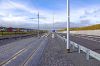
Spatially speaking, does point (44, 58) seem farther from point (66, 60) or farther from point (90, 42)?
point (90, 42)

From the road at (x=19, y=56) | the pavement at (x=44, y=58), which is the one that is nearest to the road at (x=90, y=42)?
the pavement at (x=44, y=58)

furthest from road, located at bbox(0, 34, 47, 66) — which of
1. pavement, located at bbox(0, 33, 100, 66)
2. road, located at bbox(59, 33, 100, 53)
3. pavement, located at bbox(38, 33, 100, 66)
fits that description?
road, located at bbox(59, 33, 100, 53)

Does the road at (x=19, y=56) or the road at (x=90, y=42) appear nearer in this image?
the road at (x=19, y=56)

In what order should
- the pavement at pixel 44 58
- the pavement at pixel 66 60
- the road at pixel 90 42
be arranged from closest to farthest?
the pavement at pixel 66 60 → the pavement at pixel 44 58 → the road at pixel 90 42

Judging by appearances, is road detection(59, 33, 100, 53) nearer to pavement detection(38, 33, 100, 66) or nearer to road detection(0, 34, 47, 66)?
pavement detection(38, 33, 100, 66)

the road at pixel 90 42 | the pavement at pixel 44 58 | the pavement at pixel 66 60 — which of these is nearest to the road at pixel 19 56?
the pavement at pixel 44 58

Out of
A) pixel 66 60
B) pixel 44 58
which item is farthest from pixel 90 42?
pixel 66 60

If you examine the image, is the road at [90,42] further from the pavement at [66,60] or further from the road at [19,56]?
the road at [19,56]

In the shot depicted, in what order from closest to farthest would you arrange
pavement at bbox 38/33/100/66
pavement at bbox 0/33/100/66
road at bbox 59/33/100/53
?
pavement at bbox 38/33/100/66, pavement at bbox 0/33/100/66, road at bbox 59/33/100/53

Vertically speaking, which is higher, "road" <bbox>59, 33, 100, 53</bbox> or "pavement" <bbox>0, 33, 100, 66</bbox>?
Answer: "pavement" <bbox>0, 33, 100, 66</bbox>

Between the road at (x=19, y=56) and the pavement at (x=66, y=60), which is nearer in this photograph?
the pavement at (x=66, y=60)

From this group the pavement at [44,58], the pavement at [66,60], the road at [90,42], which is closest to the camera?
the pavement at [66,60]

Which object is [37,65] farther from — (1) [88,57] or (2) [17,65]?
(1) [88,57]

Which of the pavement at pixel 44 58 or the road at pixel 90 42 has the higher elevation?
the pavement at pixel 44 58
